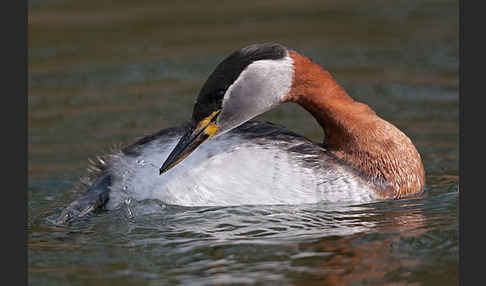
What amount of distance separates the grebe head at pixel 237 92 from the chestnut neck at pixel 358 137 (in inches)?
8.6

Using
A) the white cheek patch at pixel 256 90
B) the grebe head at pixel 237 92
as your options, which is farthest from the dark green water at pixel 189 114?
the white cheek patch at pixel 256 90

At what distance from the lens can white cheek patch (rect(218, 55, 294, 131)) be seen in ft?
22.0

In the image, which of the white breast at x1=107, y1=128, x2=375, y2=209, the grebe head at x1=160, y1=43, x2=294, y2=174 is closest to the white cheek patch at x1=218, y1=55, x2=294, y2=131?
the grebe head at x1=160, y1=43, x2=294, y2=174

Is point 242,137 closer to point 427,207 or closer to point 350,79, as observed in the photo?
point 427,207

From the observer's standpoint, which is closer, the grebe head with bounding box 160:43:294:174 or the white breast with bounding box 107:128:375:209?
the grebe head with bounding box 160:43:294:174

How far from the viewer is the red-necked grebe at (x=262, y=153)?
266 inches

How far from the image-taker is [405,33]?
39.9ft

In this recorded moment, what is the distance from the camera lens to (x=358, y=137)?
7141 mm

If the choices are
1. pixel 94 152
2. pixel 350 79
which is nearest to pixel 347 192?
pixel 94 152

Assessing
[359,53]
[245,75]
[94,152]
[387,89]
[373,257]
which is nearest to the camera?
[373,257]

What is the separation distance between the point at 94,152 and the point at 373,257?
4253 mm

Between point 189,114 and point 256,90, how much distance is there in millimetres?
3359

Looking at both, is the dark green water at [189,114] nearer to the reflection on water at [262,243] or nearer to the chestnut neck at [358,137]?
the reflection on water at [262,243]

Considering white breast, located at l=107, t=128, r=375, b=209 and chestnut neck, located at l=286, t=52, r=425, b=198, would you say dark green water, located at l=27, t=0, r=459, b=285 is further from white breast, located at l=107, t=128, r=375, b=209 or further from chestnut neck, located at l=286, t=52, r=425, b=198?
chestnut neck, located at l=286, t=52, r=425, b=198
